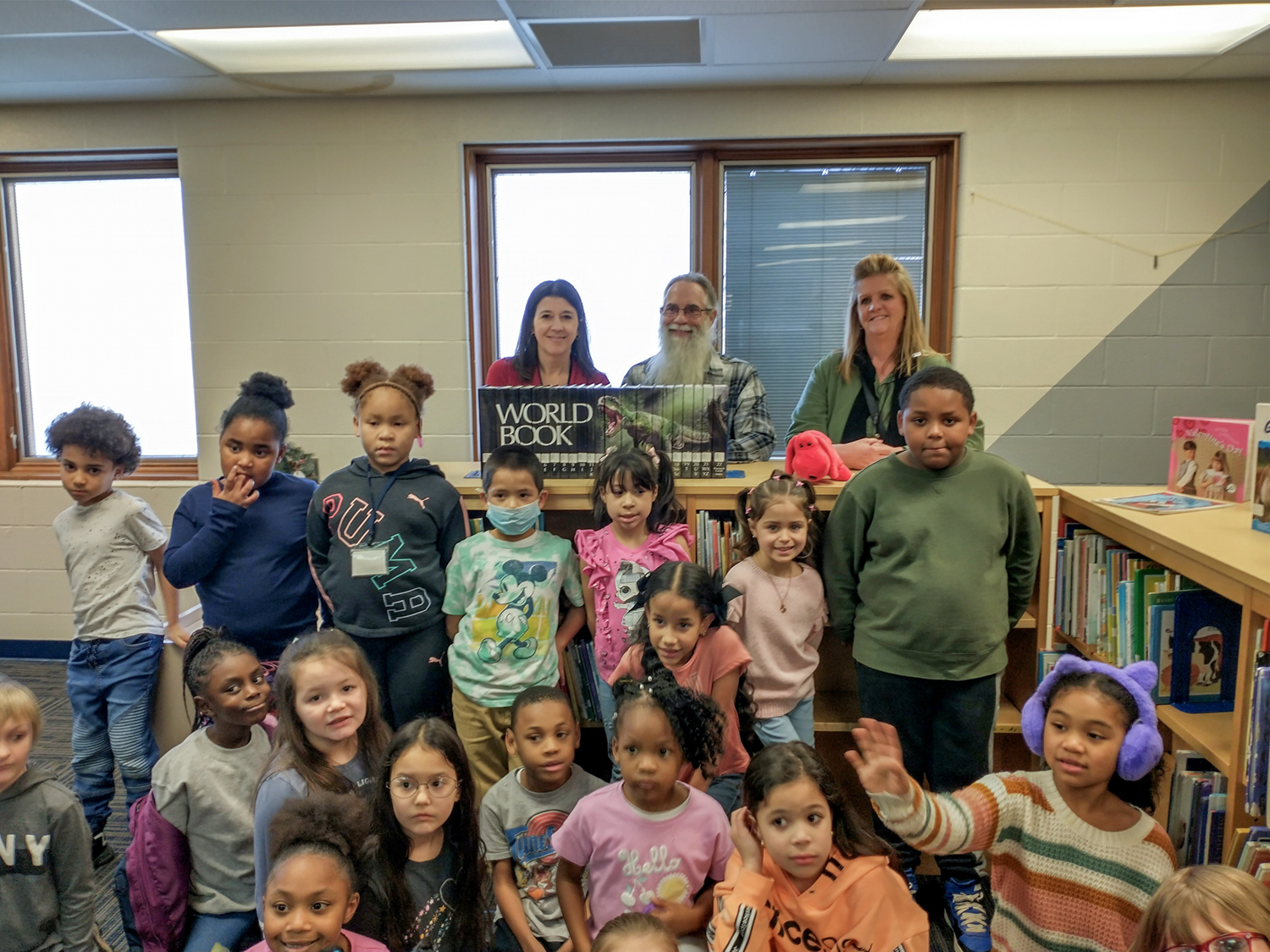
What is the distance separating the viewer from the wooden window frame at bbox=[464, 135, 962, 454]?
3754 millimetres

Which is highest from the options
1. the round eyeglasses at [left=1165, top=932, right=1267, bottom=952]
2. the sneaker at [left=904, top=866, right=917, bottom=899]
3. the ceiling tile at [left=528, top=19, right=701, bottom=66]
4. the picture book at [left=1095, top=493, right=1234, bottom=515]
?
the ceiling tile at [left=528, top=19, right=701, bottom=66]

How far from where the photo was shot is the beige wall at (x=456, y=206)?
3611mm

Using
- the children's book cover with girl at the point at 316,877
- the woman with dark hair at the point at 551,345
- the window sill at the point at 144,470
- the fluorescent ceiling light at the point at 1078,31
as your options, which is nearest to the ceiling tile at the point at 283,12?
the woman with dark hair at the point at 551,345

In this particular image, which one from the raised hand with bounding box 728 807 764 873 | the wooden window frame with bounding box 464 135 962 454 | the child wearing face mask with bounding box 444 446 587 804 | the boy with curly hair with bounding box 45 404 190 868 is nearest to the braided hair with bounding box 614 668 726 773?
the raised hand with bounding box 728 807 764 873

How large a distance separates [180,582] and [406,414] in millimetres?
715

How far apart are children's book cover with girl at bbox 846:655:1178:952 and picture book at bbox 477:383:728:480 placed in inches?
37.6

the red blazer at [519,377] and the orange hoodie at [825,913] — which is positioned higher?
the red blazer at [519,377]

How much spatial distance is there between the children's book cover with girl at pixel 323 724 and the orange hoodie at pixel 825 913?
756 mm

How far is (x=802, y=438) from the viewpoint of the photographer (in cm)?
222

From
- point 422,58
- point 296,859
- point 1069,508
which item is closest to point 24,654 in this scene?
point 422,58

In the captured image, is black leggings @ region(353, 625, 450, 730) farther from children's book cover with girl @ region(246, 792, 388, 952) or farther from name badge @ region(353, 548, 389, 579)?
children's book cover with girl @ region(246, 792, 388, 952)

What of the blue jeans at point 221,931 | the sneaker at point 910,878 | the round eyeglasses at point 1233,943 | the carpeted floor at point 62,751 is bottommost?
the carpeted floor at point 62,751

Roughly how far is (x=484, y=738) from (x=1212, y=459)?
75.7 inches

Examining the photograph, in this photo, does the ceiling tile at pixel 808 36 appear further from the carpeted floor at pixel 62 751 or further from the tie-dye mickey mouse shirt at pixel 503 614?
the carpeted floor at pixel 62 751
